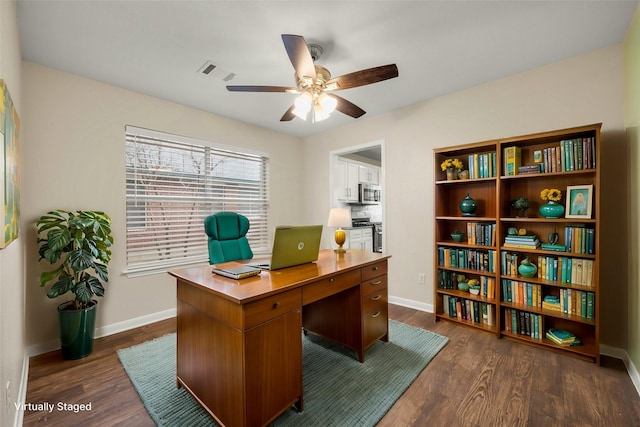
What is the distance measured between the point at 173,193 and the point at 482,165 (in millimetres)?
3330

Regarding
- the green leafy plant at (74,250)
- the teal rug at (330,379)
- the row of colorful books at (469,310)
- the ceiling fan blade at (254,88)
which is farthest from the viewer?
the row of colorful books at (469,310)

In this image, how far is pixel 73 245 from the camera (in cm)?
223

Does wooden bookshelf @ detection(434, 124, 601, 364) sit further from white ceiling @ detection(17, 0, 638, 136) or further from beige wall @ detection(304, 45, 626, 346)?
white ceiling @ detection(17, 0, 638, 136)

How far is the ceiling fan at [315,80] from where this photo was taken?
164cm

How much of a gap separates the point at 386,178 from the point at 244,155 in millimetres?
1992

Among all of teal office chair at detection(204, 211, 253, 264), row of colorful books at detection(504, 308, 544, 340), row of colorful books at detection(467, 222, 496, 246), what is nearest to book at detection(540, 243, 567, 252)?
row of colorful books at detection(467, 222, 496, 246)

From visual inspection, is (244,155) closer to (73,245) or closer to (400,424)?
(73,245)

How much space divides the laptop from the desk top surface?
5 cm

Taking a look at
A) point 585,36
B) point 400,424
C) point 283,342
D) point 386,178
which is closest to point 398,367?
point 400,424

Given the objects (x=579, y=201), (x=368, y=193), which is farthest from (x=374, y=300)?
(x=368, y=193)

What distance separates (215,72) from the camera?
2463mm

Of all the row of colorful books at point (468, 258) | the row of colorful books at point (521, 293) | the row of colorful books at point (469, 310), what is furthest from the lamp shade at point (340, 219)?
the row of colorful books at point (521, 293)

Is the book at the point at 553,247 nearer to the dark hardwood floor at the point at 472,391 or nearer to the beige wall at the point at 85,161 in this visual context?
the dark hardwood floor at the point at 472,391

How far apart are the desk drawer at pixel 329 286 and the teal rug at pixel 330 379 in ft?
2.09
